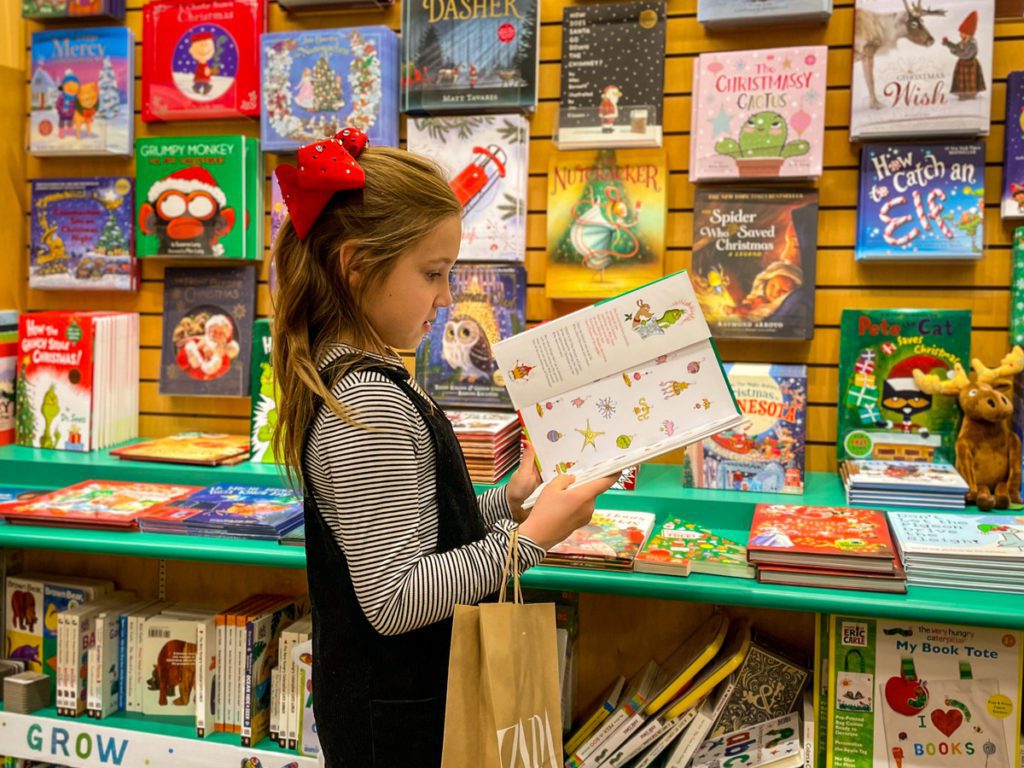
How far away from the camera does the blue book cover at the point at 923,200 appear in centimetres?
227

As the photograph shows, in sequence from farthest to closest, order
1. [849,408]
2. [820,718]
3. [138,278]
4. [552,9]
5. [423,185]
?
[138,278] < [552,9] < [849,408] < [820,718] < [423,185]

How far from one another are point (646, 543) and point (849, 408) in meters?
0.72

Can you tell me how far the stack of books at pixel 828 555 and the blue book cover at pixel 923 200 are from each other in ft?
2.39

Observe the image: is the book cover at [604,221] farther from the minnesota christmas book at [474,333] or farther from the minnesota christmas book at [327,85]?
the minnesota christmas book at [327,85]

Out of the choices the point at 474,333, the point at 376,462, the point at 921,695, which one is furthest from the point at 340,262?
the point at 921,695

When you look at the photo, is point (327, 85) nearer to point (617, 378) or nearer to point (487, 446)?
point (487, 446)

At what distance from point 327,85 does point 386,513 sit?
1.71m

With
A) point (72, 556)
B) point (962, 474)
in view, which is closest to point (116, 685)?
point (72, 556)

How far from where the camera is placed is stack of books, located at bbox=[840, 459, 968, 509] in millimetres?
2113

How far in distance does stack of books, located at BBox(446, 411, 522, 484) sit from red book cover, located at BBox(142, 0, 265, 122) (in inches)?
47.2

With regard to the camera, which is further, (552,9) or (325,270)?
(552,9)

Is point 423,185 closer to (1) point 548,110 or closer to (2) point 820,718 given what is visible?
(1) point 548,110

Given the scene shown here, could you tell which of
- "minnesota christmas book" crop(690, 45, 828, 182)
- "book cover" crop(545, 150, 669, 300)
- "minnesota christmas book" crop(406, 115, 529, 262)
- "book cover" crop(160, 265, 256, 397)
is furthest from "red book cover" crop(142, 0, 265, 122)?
"minnesota christmas book" crop(690, 45, 828, 182)

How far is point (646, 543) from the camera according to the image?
205cm
